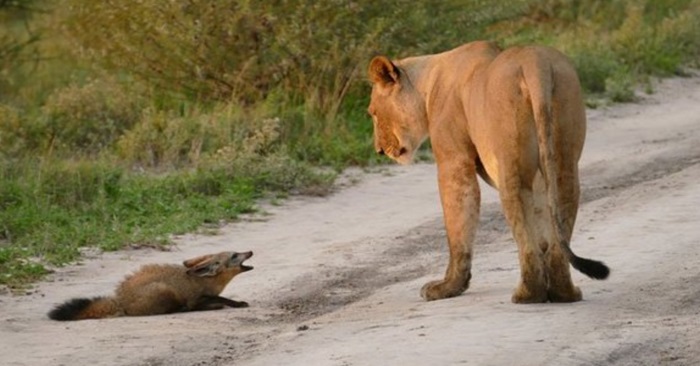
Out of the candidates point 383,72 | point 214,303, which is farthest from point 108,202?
point 383,72

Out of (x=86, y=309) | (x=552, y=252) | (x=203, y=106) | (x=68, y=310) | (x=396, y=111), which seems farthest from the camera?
(x=203, y=106)

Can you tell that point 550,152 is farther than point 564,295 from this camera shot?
No

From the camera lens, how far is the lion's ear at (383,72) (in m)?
10.0

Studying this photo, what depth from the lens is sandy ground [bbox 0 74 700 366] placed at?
809 cm

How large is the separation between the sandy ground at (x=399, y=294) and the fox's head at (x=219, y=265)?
0.19m

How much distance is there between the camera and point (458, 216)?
30.3 ft

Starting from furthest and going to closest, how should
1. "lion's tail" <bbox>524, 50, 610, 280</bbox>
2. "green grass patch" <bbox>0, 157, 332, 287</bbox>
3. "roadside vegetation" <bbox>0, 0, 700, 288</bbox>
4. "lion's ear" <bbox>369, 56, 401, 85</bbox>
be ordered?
"roadside vegetation" <bbox>0, 0, 700, 288</bbox>, "green grass patch" <bbox>0, 157, 332, 287</bbox>, "lion's ear" <bbox>369, 56, 401, 85</bbox>, "lion's tail" <bbox>524, 50, 610, 280</bbox>

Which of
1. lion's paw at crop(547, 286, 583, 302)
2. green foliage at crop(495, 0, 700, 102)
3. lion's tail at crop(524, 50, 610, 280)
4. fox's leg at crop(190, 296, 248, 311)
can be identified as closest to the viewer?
lion's tail at crop(524, 50, 610, 280)

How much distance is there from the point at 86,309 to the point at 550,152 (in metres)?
2.59

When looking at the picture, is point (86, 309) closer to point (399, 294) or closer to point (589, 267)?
point (399, 294)

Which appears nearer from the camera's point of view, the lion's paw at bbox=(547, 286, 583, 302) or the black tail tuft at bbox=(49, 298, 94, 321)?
the lion's paw at bbox=(547, 286, 583, 302)

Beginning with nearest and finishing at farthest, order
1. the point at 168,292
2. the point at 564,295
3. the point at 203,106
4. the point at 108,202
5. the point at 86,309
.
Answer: the point at 564,295
the point at 86,309
the point at 168,292
the point at 108,202
the point at 203,106

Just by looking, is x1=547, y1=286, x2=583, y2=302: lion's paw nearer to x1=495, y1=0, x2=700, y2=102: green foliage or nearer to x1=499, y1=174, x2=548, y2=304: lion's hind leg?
x1=499, y1=174, x2=548, y2=304: lion's hind leg

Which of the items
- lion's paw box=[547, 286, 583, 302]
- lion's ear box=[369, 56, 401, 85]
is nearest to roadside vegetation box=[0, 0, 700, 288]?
lion's ear box=[369, 56, 401, 85]
